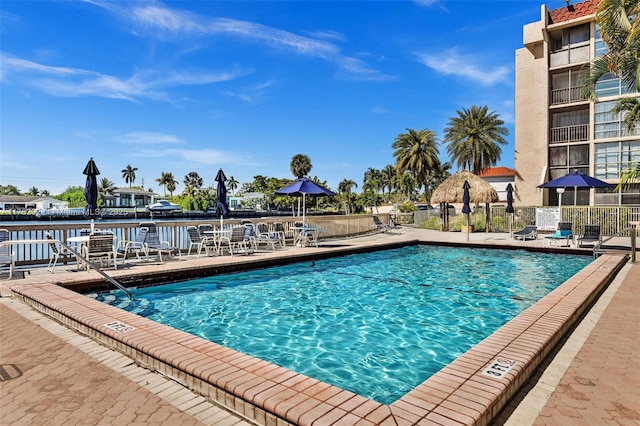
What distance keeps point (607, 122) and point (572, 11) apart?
8.11 m

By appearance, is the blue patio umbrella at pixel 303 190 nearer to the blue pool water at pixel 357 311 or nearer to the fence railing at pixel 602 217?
the blue pool water at pixel 357 311

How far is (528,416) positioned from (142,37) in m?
21.2

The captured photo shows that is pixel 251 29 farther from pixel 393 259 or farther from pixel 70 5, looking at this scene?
pixel 393 259

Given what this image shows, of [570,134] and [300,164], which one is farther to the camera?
[300,164]

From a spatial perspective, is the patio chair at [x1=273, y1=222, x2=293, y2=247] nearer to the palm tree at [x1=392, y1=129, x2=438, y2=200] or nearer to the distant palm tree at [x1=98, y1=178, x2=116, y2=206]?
the palm tree at [x1=392, y1=129, x2=438, y2=200]

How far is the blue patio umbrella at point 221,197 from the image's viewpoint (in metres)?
12.2

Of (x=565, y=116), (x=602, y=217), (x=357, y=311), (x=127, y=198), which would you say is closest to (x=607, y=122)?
(x=565, y=116)

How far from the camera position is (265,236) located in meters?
13.4

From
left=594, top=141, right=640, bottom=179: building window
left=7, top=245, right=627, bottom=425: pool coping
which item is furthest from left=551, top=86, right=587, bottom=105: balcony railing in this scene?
left=7, top=245, right=627, bottom=425: pool coping

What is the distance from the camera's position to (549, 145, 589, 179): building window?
25.9 meters

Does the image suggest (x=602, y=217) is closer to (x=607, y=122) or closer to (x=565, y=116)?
(x=607, y=122)

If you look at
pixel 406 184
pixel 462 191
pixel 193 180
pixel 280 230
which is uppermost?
pixel 193 180

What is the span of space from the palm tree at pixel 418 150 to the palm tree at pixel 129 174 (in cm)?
10243

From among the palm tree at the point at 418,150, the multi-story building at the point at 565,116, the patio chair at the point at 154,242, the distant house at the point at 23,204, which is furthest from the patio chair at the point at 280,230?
the distant house at the point at 23,204
